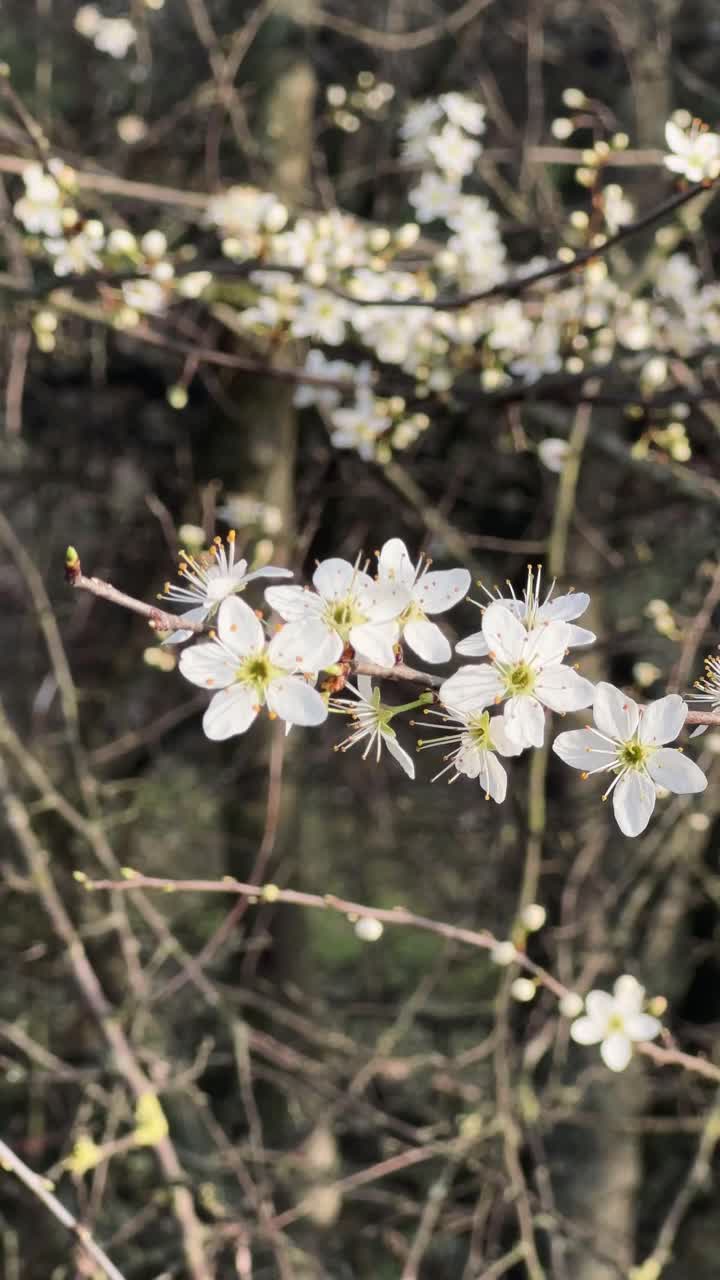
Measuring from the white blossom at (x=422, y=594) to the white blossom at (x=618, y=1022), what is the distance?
611 mm

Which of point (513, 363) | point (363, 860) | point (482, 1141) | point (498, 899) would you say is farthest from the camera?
point (363, 860)

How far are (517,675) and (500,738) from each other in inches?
4.3

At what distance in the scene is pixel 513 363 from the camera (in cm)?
205

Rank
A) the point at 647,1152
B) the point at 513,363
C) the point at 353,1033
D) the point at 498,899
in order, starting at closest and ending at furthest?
the point at 513,363 → the point at 498,899 → the point at 647,1152 → the point at 353,1033

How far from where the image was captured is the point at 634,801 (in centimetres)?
101

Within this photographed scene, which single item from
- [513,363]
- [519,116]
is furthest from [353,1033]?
[519,116]

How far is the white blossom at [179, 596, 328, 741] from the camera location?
0.95 m

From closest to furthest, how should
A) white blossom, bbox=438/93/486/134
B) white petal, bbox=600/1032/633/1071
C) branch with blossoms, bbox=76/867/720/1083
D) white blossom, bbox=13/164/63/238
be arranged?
branch with blossoms, bbox=76/867/720/1083 → white petal, bbox=600/1032/633/1071 → white blossom, bbox=13/164/63/238 → white blossom, bbox=438/93/486/134

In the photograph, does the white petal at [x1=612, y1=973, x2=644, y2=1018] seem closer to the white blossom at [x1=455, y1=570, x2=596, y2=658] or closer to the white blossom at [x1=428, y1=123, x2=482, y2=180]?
the white blossom at [x1=455, y1=570, x2=596, y2=658]

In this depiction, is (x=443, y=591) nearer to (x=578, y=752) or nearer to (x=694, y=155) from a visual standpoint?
(x=578, y=752)

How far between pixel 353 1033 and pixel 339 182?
9.23ft

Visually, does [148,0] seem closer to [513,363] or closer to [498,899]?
[513,363]

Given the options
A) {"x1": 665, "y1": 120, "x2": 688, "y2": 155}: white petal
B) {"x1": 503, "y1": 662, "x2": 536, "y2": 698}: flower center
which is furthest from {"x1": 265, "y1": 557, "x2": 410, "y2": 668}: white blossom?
{"x1": 665, "y1": 120, "x2": 688, "y2": 155}: white petal

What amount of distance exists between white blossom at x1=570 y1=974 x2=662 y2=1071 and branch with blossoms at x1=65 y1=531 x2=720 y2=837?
498 mm
